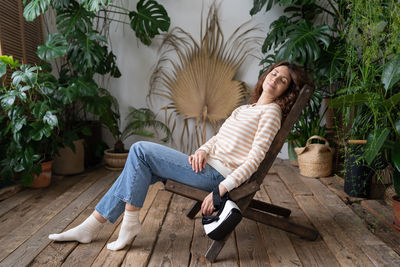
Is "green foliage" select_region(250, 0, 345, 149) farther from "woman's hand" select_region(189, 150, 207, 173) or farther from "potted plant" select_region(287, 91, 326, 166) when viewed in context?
"woman's hand" select_region(189, 150, 207, 173)

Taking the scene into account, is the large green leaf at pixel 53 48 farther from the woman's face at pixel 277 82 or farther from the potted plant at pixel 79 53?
the woman's face at pixel 277 82

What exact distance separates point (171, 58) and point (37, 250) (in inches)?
93.8

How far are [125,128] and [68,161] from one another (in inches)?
25.4

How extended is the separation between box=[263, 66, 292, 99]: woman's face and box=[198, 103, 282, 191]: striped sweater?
0.29 feet

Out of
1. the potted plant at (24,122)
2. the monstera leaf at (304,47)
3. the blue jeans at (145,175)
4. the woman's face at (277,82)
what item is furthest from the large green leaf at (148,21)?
the blue jeans at (145,175)

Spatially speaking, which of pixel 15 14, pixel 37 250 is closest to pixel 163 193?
pixel 37 250

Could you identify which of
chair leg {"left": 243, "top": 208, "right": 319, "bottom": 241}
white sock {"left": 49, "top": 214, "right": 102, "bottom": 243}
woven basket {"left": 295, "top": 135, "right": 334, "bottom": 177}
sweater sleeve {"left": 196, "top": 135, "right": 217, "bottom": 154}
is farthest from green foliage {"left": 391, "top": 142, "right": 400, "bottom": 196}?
white sock {"left": 49, "top": 214, "right": 102, "bottom": 243}

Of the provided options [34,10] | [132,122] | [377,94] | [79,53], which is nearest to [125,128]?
[132,122]

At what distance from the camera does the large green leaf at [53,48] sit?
93.8 inches

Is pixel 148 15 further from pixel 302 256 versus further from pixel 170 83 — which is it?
pixel 302 256

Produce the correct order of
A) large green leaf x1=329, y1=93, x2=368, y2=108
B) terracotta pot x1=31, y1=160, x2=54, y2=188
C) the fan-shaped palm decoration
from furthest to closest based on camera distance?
the fan-shaped palm decoration → terracotta pot x1=31, y1=160, x2=54, y2=188 → large green leaf x1=329, y1=93, x2=368, y2=108

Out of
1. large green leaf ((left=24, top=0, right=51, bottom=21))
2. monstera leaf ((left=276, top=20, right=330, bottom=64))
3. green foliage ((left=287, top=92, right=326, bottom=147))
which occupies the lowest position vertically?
green foliage ((left=287, top=92, right=326, bottom=147))

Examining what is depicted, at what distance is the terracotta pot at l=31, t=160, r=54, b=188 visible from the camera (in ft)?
8.29

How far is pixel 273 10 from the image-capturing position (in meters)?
3.30
